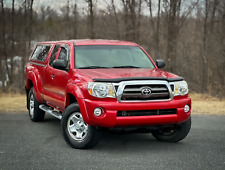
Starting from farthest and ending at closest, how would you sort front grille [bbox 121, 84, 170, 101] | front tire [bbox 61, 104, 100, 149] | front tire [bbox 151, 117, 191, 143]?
front tire [bbox 151, 117, 191, 143] < front tire [bbox 61, 104, 100, 149] < front grille [bbox 121, 84, 170, 101]

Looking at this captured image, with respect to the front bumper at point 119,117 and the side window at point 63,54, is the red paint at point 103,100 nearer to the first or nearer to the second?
the front bumper at point 119,117

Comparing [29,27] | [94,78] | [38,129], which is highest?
[29,27]

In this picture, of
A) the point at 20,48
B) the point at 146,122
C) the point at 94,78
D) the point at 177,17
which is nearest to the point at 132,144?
the point at 146,122

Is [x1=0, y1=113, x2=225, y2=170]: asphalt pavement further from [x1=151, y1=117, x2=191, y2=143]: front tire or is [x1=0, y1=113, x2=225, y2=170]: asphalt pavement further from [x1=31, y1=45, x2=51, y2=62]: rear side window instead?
[x1=31, y1=45, x2=51, y2=62]: rear side window

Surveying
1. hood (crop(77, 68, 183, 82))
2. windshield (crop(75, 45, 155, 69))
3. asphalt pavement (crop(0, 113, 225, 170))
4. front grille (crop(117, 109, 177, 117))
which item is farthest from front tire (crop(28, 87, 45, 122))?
front grille (crop(117, 109, 177, 117))

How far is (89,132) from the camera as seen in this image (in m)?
5.96

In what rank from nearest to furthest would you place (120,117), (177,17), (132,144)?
1. (120,117)
2. (132,144)
3. (177,17)

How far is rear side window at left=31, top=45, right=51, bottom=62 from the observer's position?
880 cm

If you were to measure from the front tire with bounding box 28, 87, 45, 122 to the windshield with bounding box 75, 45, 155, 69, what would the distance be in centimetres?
237

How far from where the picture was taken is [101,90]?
19.0ft

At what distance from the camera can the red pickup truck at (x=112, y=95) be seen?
5.77m

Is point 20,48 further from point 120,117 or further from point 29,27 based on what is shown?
point 120,117

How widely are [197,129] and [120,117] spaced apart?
3.19 metres

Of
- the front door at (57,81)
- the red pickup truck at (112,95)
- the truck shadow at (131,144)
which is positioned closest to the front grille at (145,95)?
the red pickup truck at (112,95)
